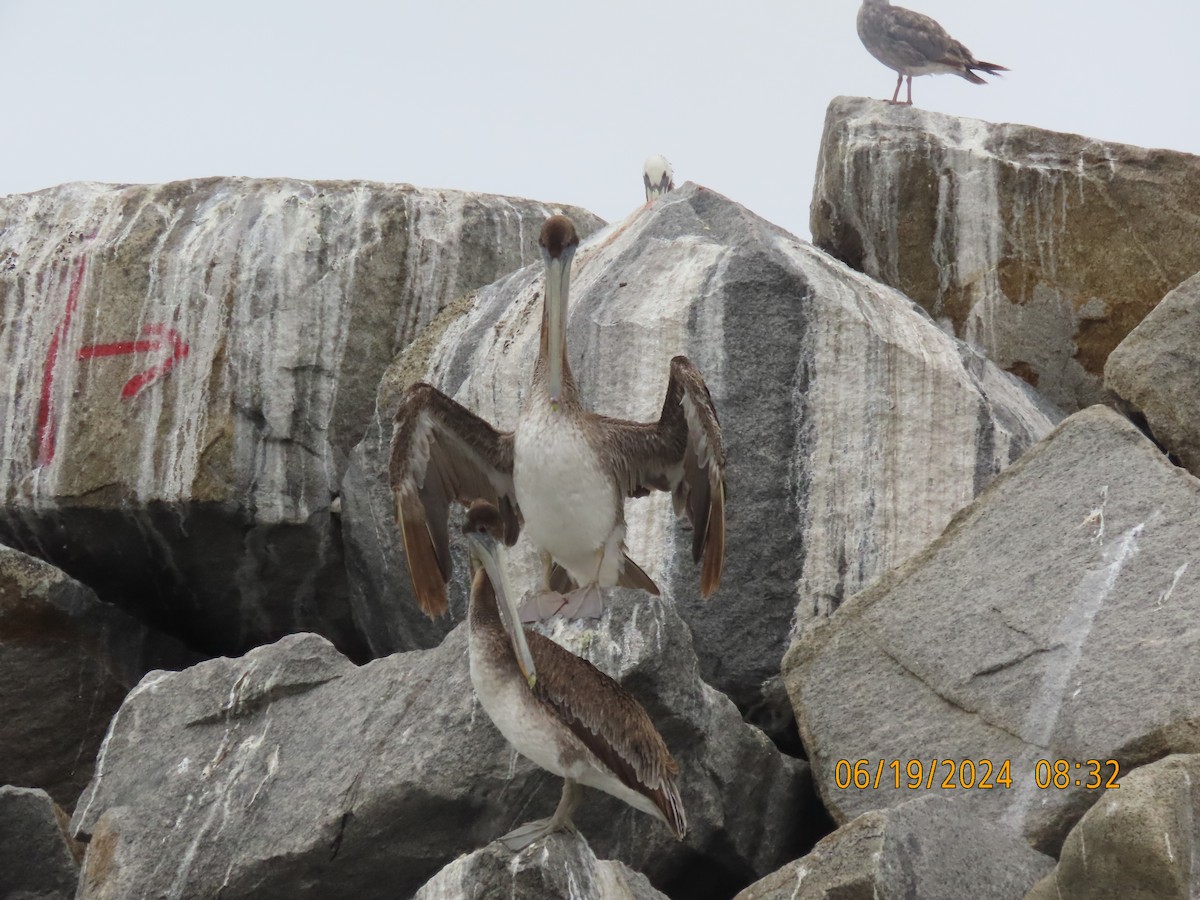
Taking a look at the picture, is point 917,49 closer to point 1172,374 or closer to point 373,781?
point 1172,374

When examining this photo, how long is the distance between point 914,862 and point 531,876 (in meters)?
1.25

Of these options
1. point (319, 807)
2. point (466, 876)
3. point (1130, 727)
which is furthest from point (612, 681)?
point (1130, 727)

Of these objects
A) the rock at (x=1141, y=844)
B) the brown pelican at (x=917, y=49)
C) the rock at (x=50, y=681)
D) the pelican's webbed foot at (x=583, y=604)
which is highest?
the brown pelican at (x=917, y=49)

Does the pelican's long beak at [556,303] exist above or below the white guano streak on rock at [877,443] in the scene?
above

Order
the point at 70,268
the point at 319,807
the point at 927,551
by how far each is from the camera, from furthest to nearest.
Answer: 1. the point at 70,268
2. the point at 927,551
3. the point at 319,807

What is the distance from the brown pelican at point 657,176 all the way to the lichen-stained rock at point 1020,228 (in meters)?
3.74

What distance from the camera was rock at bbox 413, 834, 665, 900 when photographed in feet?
18.5

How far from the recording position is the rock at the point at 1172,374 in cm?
A: 870

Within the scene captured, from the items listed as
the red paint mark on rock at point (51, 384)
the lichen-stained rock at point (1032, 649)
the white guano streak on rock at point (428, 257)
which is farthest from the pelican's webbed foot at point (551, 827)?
the red paint mark on rock at point (51, 384)

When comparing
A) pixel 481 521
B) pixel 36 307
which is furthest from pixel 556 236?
pixel 36 307

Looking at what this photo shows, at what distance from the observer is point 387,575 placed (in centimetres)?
966

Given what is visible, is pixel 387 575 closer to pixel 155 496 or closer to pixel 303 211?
pixel 155 496

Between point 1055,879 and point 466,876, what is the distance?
1874 mm
